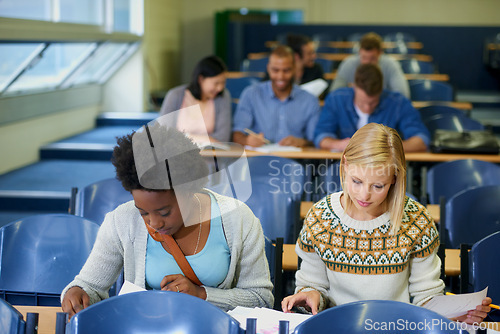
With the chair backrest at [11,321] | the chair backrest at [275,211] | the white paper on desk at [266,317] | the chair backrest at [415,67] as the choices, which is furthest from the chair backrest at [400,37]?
the chair backrest at [11,321]

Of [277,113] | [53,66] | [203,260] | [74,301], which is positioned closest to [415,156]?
[277,113]

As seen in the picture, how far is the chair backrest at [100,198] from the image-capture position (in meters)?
3.17

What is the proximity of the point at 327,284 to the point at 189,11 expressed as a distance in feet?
34.8

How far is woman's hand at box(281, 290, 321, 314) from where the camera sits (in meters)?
2.07

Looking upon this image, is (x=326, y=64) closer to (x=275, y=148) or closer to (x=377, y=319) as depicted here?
(x=275, y=148)

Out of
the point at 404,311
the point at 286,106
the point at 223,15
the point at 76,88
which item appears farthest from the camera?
the point at 223,15

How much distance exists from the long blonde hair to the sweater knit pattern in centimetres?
5

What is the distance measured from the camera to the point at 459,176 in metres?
3.81

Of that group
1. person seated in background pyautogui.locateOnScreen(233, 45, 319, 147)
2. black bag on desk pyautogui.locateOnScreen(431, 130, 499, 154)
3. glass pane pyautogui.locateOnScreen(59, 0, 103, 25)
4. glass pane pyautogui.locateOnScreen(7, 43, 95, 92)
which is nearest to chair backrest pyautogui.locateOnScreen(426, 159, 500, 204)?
black bag on desk pyautogui.locateOnScreen(431, 130, 499, 154)

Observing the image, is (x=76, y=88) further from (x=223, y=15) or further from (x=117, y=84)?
(x=223, y=15)

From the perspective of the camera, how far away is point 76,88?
701cm

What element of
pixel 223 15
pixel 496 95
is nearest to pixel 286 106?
pixel 496 95

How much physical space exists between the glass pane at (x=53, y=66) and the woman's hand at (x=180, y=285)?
4156 mm

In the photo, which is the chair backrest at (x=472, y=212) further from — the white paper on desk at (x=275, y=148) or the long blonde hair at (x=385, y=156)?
the white paper on desk at (x=275, y=148)
